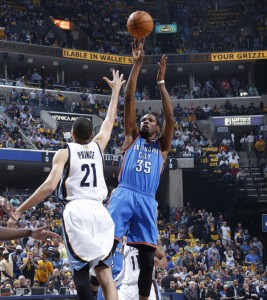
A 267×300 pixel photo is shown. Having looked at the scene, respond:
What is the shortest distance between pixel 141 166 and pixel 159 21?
38061 mm

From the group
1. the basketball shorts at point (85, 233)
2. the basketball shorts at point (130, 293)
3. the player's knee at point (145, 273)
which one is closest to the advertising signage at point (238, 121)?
the basketball shorts at point (130, 293)

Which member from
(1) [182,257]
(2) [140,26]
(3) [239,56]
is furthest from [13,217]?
(3) [239,56]

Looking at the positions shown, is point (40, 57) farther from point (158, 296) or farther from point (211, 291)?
point (158, 296)

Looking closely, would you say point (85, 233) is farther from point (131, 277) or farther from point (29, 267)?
point (29, 267)

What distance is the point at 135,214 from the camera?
7.90 m

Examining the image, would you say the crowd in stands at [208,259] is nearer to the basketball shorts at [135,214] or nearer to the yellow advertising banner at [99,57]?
the basketball shorts at [135,214]

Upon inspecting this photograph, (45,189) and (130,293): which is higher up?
(45,189)

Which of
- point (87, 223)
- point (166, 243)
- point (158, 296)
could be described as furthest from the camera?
point (166, 243)

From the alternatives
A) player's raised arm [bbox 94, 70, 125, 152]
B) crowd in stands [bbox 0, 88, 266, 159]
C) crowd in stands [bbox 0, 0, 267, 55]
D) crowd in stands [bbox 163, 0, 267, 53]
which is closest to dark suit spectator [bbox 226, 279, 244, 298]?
player's raised arm [bbox 94, 70, 125, 152]

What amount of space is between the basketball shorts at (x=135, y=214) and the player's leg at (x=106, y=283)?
3.23ft

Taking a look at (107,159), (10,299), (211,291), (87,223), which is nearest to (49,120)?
(107,159)

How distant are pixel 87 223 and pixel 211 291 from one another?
13.2 metres

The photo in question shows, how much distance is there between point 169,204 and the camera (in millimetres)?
34031

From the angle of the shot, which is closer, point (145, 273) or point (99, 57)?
point (145, 273)
